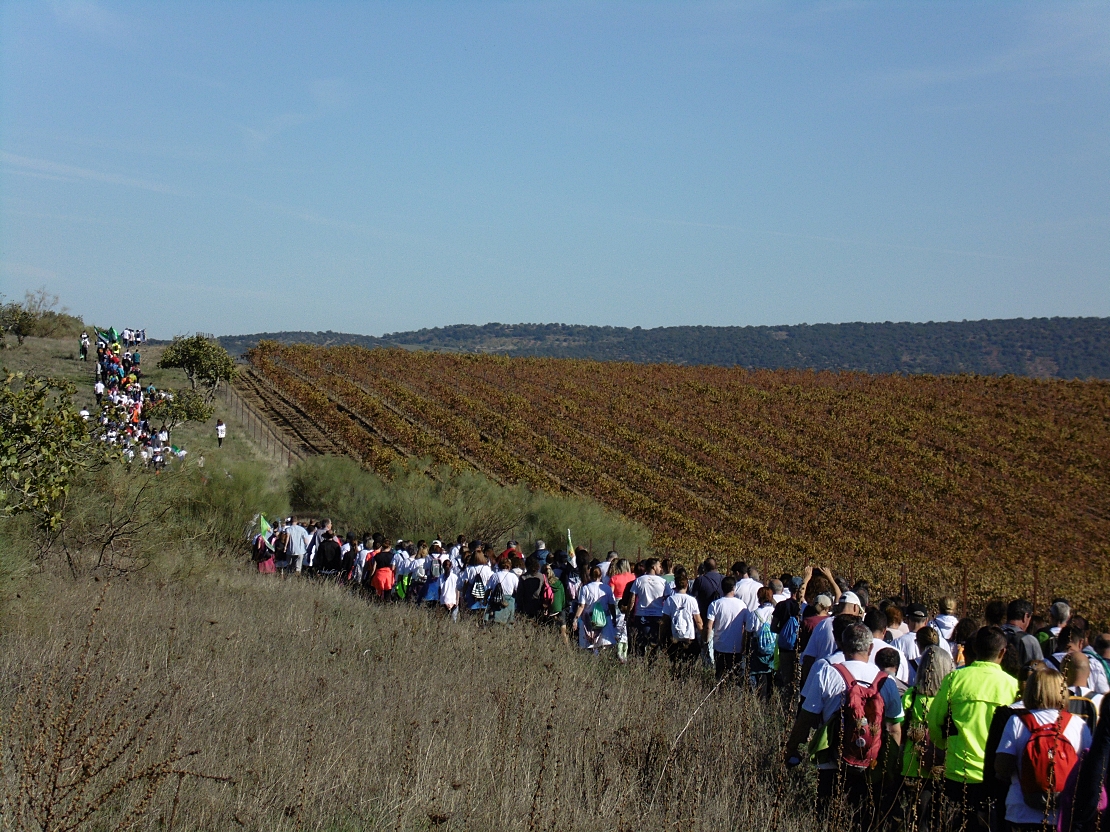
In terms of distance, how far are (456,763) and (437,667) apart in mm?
2880

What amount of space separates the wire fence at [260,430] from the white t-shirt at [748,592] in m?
30.0

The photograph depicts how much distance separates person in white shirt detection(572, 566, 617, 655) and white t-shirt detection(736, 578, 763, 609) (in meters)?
1.51

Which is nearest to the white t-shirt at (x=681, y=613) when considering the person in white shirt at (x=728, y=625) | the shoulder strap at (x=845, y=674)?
the person in white shirt at (x=728, y=625)

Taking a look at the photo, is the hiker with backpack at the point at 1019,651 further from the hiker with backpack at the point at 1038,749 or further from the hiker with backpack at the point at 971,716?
the hiker with backpack at the point at 1038,749

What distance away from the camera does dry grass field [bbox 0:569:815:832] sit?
4785 millimetres

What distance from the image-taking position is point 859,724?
5418 mm

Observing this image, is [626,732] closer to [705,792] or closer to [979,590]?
[705,792]

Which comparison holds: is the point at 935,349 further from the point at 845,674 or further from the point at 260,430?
the point at 845,674

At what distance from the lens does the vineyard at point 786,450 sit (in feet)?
95.3

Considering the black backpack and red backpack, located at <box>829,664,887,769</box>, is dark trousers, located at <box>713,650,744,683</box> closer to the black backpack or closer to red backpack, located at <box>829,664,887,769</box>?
the black backpack

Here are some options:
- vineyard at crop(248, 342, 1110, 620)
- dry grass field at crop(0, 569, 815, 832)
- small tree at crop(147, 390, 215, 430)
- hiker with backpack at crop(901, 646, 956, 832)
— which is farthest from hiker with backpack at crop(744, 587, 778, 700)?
small tree at crop(147, 390, 215, 430)

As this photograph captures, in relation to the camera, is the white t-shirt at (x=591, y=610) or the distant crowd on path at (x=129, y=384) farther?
the distant crowd on path at (x=129, y=384)

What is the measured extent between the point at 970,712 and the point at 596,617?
5.92 m

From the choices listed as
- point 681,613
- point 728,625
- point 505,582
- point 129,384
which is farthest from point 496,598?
point 129,384
